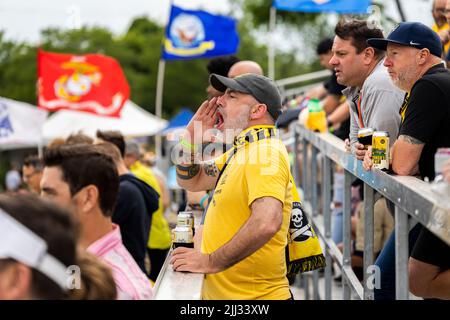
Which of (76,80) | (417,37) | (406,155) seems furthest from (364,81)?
(76,80)

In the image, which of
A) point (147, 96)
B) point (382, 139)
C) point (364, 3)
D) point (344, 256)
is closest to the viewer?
point (382, 139)

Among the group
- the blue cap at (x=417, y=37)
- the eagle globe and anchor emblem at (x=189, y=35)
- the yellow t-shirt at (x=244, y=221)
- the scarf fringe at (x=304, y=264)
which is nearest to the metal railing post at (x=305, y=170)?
the blue cap at (x=417, y=37)

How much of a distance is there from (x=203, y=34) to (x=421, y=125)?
48.1 feet

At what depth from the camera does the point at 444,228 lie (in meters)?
2.85

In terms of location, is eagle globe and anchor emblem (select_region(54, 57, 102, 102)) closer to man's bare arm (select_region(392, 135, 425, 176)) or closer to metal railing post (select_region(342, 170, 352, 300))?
metal railing post (select_region(342, 170, 352, 300))

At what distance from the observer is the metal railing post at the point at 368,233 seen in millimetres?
4324

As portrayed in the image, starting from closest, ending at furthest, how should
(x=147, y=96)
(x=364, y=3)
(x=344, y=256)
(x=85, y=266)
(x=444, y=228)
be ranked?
(x=85, y=266)
(x=444, y=228)
(x=344, y=256)
(x=364, y=3)
(x=147, y=96)

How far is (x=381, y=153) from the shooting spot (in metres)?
4.11

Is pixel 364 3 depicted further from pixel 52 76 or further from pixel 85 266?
pixel 85 266

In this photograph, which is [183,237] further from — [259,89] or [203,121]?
[203,121]

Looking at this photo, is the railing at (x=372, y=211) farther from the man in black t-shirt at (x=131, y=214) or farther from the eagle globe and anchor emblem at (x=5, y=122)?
the eagle globe and anchor emblem at (x=5, y=122)

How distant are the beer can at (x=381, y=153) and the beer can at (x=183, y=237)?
0.95m
